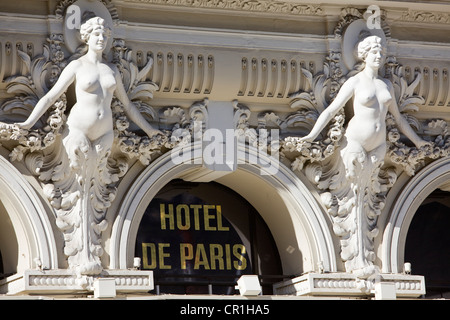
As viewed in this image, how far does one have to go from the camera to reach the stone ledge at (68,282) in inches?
504

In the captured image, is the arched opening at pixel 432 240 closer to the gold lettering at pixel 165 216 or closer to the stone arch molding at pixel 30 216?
the gold lettering at pixel 165 216

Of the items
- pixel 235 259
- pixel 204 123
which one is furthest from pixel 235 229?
pixel 204 123

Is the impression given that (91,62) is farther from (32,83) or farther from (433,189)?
(433,189)

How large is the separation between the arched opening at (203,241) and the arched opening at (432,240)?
165 cm

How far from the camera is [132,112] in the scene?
43.9 feet

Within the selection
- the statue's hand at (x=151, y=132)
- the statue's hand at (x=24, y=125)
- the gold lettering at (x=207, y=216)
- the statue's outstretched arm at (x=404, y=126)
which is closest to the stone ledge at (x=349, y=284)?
the gold lettering at (x=207, y=216)

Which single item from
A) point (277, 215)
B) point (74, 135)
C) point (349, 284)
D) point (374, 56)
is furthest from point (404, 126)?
point (74, 135)

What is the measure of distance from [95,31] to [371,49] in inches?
110

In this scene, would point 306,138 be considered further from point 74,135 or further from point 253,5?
point 74,135

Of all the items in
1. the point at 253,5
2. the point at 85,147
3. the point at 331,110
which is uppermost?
the point at 253,5

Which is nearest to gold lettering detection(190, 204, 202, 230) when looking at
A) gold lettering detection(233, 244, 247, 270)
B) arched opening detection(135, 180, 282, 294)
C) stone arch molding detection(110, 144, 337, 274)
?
arched opening detection(135, 180, 282, 294)

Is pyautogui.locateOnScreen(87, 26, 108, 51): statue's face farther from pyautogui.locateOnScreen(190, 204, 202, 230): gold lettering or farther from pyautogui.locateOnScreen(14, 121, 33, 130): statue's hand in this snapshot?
pyautogui.locateOnScreen(190, 204, 202, 230): gold lettering

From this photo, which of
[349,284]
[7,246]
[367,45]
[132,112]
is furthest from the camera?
[367,45]

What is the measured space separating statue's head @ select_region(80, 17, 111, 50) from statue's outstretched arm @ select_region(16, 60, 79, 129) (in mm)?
263
